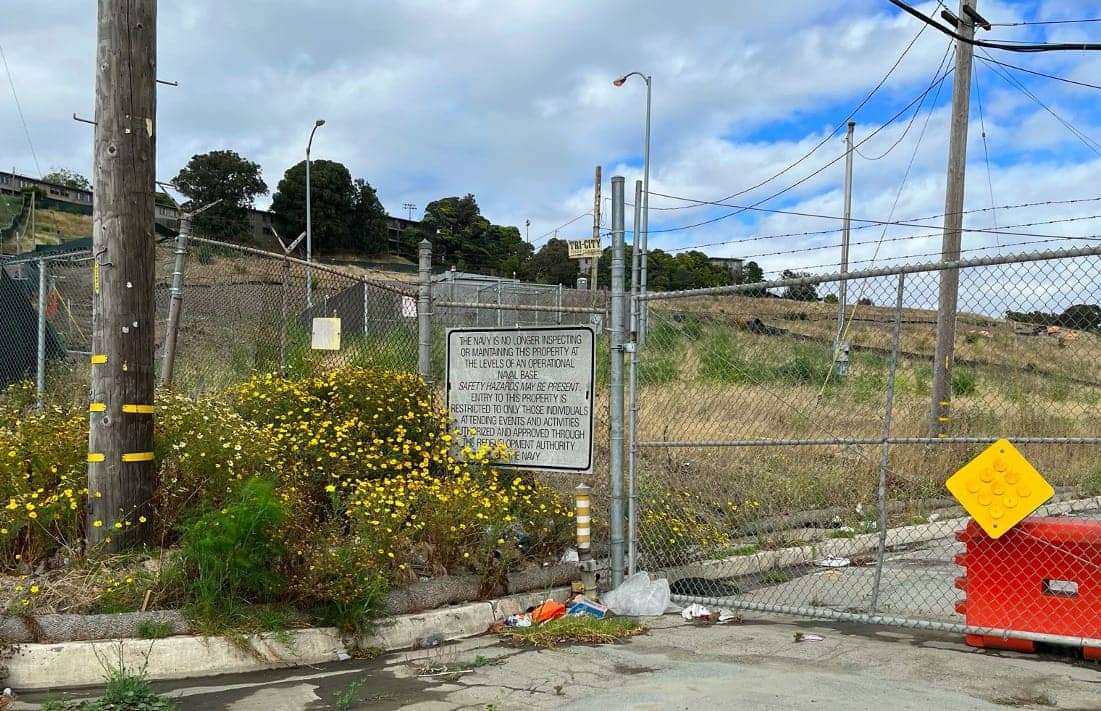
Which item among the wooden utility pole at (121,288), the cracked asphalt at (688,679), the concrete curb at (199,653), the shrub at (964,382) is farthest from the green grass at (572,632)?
the shrub at (964,382)

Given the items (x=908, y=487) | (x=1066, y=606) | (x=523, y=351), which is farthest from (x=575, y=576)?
(x=908, y=487)

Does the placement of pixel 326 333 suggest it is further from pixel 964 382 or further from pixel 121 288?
pixel 964 382

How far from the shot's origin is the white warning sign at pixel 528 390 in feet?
23.4

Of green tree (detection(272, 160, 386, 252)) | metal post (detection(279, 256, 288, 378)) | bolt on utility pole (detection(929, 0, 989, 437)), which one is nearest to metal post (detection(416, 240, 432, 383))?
metal post (detection(279, 256, 288, 378))

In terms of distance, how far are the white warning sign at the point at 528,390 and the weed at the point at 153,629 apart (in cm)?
289

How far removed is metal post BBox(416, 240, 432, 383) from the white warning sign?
477 mm

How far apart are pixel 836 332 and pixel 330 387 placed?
423 centimetres

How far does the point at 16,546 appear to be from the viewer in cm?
609

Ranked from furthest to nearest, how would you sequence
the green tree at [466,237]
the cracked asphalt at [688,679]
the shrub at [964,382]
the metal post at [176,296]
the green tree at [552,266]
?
the green tree at [466,237] → the green tree at [552,266] → the shrub at [964,382] → the metal post at [176,296] → the cracked asphalt at [688,679]

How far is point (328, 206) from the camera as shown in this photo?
69500mm

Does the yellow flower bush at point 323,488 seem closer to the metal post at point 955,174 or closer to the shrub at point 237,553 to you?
the shrub at point 237,553

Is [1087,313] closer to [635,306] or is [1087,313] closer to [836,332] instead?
[836,332]

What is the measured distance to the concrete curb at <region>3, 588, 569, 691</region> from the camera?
509 cm

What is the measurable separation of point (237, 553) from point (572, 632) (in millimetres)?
2215
